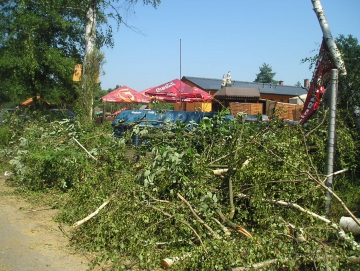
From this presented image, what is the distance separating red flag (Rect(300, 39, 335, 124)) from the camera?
6.09m

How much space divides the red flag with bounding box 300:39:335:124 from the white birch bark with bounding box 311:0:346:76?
133mm

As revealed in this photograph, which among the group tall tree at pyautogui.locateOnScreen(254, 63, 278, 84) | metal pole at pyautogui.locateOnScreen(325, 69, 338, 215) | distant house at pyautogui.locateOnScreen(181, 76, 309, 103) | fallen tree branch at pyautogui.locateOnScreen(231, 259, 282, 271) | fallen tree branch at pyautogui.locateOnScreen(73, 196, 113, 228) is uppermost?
tall tree at pyautogui.locateOnScreen(254, 63, 278, 84)

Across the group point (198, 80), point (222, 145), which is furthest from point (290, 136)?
point (198, 80)

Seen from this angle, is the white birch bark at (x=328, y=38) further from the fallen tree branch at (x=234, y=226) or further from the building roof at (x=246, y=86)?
the building roof at (x=246, y=86)

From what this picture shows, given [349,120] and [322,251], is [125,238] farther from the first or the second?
[349,120]

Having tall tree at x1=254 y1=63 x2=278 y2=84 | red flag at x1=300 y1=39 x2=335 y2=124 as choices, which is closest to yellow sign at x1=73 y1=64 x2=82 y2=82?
red flag at x1=300 y1=39 x2=335 y2=124

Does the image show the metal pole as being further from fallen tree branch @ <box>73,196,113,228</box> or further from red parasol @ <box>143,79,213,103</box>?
red parasol @ <box>143,79,213,103</box>

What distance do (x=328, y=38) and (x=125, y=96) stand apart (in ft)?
48.0

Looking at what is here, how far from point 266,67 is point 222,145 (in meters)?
80.2

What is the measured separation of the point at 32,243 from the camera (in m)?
5.13

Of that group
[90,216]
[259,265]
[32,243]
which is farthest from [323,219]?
[32,243]

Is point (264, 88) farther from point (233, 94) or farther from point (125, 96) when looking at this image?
point (125, 96)

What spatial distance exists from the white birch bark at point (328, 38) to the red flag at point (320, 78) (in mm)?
133

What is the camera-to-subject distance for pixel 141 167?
5.87 metres
